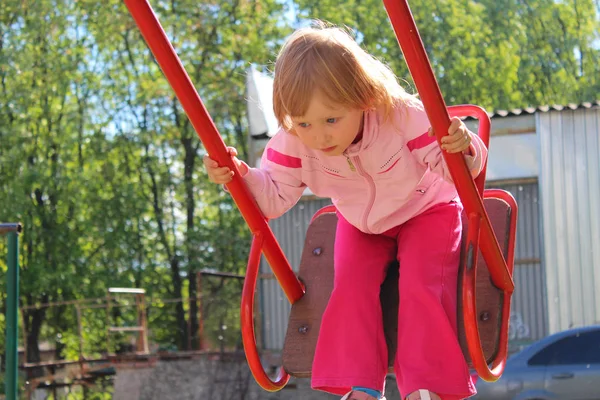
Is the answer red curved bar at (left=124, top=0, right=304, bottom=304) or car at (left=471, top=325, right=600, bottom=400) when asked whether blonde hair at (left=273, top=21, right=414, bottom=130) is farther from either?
car at (left=471, top=325, right=600, bottom=400)

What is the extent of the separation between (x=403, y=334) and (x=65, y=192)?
1766 centimetres

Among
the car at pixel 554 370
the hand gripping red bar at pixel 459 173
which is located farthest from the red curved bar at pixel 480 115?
the car at pixel 554 370

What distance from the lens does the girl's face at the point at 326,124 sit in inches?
85.5

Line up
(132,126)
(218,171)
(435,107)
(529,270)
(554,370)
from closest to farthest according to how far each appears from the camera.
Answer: (435,107) → (218,171) → (554,370) → (529,270) → (132,126)

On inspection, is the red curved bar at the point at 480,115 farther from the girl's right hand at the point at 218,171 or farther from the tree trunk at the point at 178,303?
the tree trunk at the point at 178,303

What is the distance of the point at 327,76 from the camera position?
216cm

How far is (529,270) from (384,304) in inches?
384

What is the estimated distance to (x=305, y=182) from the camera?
98.9 inches

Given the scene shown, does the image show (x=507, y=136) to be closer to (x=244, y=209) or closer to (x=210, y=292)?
(x=210, y=292)

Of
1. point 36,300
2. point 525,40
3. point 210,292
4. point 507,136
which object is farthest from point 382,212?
point 525,40

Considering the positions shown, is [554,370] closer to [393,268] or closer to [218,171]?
[393,268]

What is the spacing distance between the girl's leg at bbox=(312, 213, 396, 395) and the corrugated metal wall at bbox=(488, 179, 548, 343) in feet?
31.2

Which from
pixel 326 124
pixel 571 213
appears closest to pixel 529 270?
pixel 571 213

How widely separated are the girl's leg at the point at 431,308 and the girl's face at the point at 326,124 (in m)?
0.35
